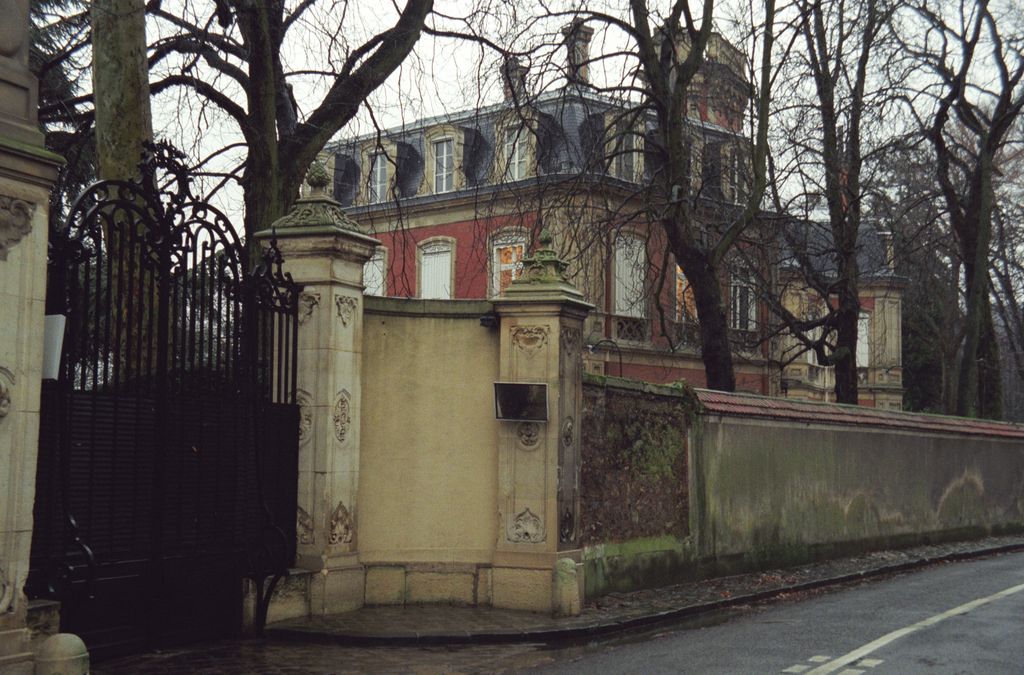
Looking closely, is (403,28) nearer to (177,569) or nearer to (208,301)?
(208,301)

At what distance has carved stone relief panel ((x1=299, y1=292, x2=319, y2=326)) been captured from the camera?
1133cm

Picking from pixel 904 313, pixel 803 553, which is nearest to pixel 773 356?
pixel 904 313

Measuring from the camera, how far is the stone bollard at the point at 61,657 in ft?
19.0

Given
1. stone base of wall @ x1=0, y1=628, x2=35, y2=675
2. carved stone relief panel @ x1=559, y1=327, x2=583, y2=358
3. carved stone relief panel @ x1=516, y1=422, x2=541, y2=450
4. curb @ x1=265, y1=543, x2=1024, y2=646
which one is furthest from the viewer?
carved stone relief panel @ x1=559, y1=327, x2=583, y2=358

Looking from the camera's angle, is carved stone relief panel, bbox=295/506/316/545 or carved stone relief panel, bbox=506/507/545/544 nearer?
carved stone relief panel, bbox=295/506/316/545

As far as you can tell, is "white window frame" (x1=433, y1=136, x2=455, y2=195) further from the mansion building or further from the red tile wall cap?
the red tile wall cap

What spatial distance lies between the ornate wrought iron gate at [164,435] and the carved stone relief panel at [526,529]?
2.26m

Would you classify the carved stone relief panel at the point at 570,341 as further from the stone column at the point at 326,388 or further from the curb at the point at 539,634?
the curb at the point at 539,634

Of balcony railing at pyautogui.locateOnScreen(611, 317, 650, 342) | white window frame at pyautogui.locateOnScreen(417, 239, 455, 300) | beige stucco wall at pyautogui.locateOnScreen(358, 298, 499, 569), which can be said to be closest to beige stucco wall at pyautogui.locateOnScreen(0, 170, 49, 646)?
beige stucco wall at pyautogui.locateOnScreen(358, 298, 499, 569)

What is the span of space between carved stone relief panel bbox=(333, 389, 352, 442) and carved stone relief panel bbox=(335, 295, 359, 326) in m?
0.68

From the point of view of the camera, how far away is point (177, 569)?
934 centimetres

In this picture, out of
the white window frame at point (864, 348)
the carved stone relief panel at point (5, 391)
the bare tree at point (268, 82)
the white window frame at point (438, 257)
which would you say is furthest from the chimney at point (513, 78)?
the white window frame at point (864, 348)

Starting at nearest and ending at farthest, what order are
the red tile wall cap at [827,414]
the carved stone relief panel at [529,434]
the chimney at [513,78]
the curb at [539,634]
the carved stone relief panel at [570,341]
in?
1. the curb at [539,634]
2. the carved stone relief panel at [529,434]
3. the carved stone relief panel at [570,341]
4. the red tile wall cap at [827,414]
5. the chimney at [513,78]

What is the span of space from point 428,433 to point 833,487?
8449mm
